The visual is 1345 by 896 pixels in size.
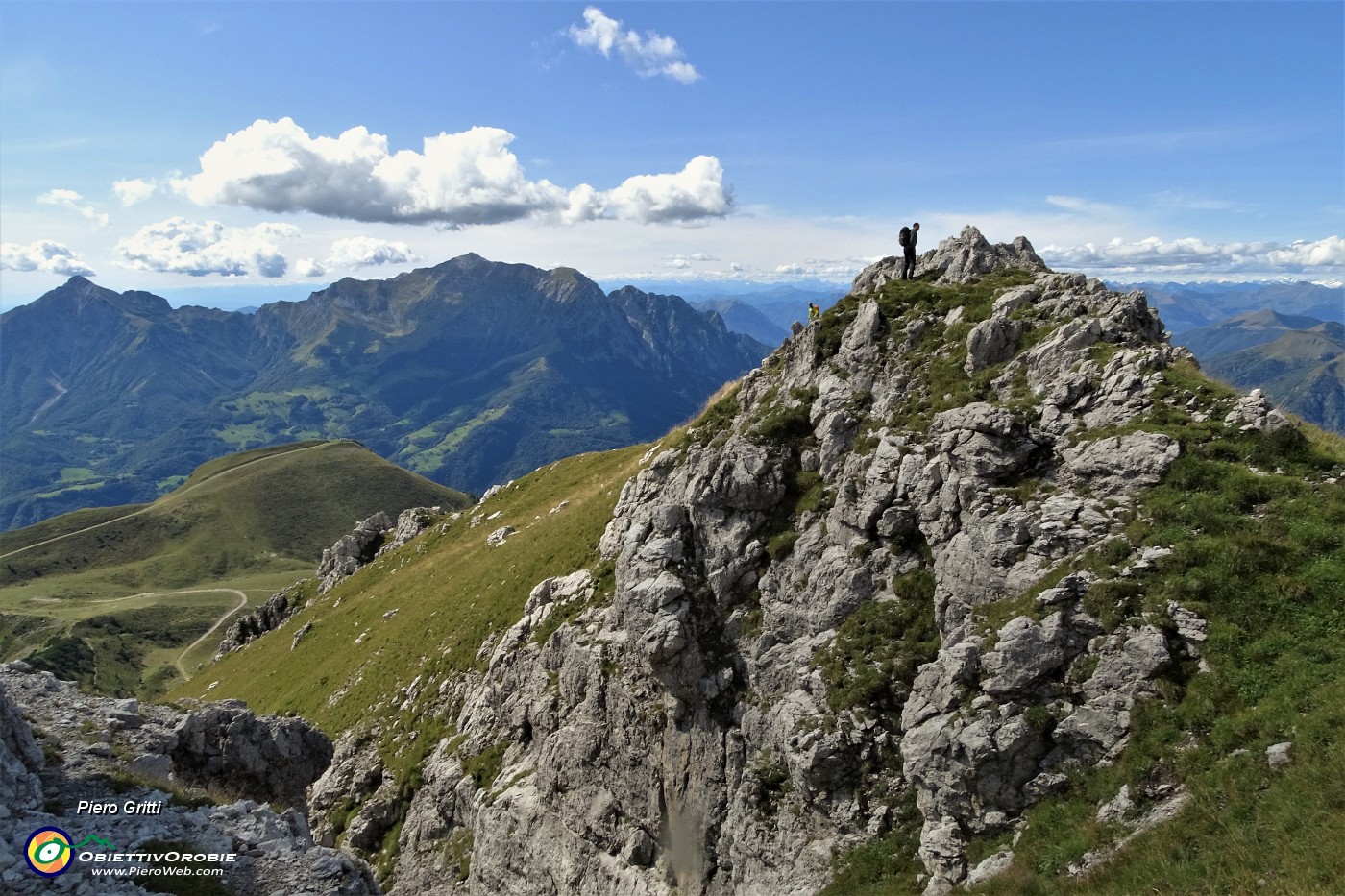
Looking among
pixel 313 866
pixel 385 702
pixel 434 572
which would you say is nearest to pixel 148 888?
pixel 313 866

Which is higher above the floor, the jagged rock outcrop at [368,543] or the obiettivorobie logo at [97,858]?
the obiettivorobie logo at [97,858]

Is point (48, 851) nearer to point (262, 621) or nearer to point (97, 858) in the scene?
point (97, 858)

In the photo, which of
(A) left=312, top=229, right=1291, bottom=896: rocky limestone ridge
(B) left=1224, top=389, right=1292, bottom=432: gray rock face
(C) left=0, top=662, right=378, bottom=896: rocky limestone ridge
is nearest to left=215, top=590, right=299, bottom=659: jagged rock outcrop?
(A) left=312, top=229, right=1291, bottom=896: rocky limestone ridge

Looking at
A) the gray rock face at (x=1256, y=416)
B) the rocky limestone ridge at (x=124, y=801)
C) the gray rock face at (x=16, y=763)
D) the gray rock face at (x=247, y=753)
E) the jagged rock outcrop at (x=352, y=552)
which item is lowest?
the jagged rock outcrop at (x=352, y=552)

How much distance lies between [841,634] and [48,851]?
23025mm

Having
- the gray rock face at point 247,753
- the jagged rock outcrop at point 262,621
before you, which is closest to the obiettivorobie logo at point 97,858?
the gray rock face at point 247,753

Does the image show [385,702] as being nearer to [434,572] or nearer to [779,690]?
[434,572]

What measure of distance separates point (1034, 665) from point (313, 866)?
21152mm

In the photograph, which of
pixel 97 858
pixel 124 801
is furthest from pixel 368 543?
pixel 97 858

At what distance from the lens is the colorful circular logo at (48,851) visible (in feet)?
50.4

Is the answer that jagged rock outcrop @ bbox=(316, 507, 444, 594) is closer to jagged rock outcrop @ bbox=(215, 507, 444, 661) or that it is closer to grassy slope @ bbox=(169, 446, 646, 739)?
jagged rock outcrop @ bbox=(215, 507, 444, 661)

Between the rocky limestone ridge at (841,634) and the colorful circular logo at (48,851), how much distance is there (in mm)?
18598

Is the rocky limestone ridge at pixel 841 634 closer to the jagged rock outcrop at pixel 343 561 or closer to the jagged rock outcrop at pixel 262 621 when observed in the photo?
the jagged rock outcrop at pixel 343 561

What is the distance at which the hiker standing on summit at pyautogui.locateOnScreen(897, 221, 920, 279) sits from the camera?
1374 inches
